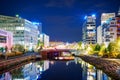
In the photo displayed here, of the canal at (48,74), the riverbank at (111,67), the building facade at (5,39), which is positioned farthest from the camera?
the building facade at (5,39)

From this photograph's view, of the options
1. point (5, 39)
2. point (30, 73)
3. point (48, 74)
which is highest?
Answer: point (5, 39)

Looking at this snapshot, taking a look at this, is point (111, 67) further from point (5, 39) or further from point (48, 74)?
point (5, 39)

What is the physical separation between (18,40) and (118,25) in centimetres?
6926

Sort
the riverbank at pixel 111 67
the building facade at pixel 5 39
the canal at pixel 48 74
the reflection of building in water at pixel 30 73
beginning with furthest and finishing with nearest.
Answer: the building facade at pixel 5 39 < the reflection of building in water at pixel 30 73 < the canal at pixel 48 74 < the riverbank at pixel 111 67

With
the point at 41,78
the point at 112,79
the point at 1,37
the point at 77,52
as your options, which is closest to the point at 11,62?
the point at 41,78

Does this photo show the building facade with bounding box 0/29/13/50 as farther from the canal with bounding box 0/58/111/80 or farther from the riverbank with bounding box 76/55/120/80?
the riverbank with bounding box 76/55/120/80

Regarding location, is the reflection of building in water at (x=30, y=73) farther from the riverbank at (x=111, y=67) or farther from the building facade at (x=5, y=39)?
the building facade at (x=5, y=39)

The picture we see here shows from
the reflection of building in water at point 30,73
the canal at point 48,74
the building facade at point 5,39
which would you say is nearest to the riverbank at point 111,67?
the canal at point 48,74

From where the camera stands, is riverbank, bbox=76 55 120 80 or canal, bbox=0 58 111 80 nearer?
riverbank, bbox=76 55 120 80

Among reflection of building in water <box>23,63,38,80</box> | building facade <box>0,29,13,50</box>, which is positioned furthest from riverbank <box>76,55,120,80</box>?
building facade <box>0,29,13,50</box>

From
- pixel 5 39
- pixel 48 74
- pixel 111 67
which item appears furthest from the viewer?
pixel 5 39

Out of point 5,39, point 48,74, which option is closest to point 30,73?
point 48,74

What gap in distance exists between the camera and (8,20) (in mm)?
182625

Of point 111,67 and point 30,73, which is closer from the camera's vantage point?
point 111,67
